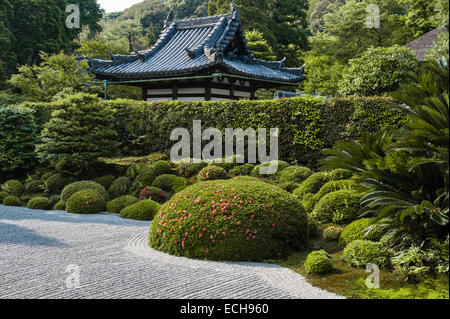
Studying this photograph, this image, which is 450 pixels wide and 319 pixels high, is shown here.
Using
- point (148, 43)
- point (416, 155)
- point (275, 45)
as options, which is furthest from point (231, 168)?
point (148, 43)

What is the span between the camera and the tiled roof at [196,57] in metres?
16.4

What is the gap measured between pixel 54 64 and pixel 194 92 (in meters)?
9.94

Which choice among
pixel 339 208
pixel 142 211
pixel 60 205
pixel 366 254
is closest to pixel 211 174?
pixel 142 211

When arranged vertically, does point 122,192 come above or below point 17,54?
below

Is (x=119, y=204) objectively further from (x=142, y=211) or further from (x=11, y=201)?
(x=11, y=201)

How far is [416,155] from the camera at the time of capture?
519 centimetres

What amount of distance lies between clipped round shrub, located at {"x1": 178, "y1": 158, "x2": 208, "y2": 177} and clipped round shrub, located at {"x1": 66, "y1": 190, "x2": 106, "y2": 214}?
2700 mm

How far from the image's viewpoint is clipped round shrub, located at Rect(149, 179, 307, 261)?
20.6 feet

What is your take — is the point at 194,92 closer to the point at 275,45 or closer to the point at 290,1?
the point at 275,45

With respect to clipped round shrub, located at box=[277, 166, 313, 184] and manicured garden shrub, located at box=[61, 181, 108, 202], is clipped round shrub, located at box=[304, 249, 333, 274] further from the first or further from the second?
manicured garden shrub, located at box=[61, 181, 108, 202]

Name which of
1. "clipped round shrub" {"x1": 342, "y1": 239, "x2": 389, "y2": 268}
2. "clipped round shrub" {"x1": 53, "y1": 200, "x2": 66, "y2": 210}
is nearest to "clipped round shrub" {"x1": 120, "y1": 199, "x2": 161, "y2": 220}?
"clipped round shrub" {"x1": 53, "y1": 200, "x2": 66, "y2": 210}

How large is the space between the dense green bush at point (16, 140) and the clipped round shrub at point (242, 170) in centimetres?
820

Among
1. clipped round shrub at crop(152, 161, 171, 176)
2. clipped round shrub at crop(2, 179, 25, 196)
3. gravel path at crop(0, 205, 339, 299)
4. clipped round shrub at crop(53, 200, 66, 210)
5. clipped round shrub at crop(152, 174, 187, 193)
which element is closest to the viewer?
gravel path at crop(0, 205, 339, 299)
